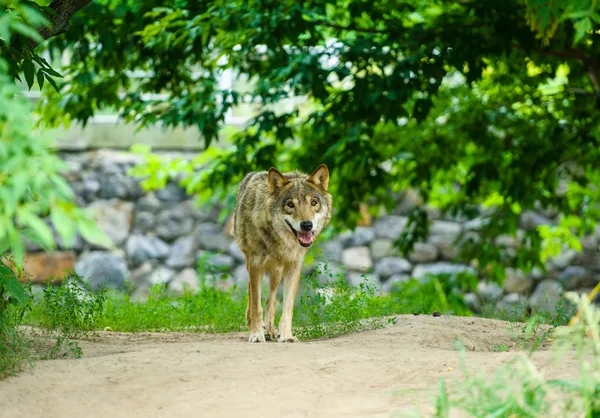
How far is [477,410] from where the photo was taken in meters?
3.31

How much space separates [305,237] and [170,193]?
23.3ft

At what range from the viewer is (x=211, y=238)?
13039mm

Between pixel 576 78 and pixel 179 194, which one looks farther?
pixel 179 194

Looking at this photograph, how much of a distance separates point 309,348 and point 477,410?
2033 mm

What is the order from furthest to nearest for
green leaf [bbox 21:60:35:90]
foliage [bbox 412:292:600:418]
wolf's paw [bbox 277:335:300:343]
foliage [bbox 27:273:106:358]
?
wolf's paw [bbox 277:335:300:343] → foliage [bbox 27:273:106:358] → green leaf [bbox 21:60:35:90] → foliage [bbox 412:292:600:418]

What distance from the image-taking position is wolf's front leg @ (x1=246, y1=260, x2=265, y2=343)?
251 inches

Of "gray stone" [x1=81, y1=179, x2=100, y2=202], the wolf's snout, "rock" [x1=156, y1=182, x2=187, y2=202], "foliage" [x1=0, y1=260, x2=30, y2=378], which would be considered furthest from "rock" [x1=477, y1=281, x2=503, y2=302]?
"foliage" [x1=0, y1=260, x2=30, y2=378]

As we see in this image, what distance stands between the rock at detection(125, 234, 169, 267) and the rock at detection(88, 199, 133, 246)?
0.54 feet

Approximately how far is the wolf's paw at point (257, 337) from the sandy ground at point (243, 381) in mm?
919

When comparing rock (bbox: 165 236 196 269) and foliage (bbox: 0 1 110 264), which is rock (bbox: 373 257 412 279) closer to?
rock (bbox: 165 236 196 269)

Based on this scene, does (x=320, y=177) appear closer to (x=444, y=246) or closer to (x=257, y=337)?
(x=257, y=337)

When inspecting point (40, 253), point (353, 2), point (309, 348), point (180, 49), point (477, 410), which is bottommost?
point (40, 253)

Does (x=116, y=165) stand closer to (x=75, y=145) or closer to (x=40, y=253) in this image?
(x=75, y=145)

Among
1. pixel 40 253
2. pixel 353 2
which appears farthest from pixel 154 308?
pixel 40 253
